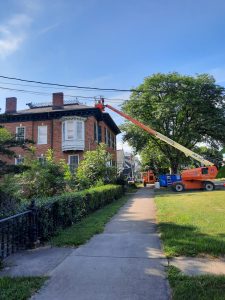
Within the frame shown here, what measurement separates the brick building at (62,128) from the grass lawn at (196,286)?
23945 mm

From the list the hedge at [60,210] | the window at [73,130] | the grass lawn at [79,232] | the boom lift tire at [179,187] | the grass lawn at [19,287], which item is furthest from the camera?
the window at [73,130]

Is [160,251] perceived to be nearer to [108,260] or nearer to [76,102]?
[108,260]

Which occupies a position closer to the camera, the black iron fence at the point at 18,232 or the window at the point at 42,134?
the black iron fence at the point at 18,232

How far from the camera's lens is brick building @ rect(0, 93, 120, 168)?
29.0 m

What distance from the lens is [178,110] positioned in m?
33.9

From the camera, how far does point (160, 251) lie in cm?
655

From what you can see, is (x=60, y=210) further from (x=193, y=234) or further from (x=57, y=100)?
(x=57, y=100)

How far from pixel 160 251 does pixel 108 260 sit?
1.29 meters

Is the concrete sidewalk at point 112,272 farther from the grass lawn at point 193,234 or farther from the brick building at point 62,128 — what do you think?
the brick building at point 62,128

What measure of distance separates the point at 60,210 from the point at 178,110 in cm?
2731

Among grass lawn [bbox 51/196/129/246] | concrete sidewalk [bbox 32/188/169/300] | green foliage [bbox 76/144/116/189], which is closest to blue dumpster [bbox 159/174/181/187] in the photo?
green foliage [bbox 76/144/116/189]

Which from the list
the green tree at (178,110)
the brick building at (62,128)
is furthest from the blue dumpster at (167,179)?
the brick building at (62,128)

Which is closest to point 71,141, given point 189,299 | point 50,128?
point 50,128

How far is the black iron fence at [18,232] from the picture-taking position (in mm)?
Result: 6254
